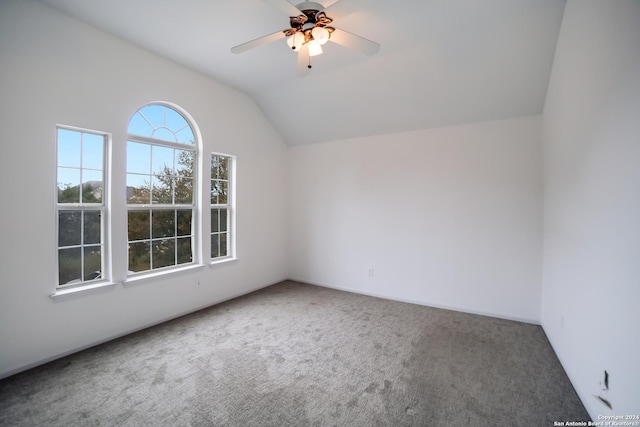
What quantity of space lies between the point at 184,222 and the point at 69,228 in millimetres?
1201

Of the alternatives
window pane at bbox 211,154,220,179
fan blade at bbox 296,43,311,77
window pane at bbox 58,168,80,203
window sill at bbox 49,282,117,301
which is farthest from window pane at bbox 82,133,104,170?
fan blade at bbox 296,43,311,77

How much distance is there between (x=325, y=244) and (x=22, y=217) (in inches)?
146

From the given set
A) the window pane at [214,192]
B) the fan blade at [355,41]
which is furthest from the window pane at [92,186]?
the fan blade at [355,41]

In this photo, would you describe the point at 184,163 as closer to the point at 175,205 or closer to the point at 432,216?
the point at 175,205

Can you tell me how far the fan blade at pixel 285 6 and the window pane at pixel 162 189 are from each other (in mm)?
2498

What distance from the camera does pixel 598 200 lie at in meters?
1.80

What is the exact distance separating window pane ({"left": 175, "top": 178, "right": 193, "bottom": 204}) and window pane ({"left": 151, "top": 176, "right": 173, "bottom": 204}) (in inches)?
3.6

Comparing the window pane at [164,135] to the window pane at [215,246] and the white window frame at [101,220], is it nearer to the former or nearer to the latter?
the white window frame at [101,220]

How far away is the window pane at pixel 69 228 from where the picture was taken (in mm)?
2664

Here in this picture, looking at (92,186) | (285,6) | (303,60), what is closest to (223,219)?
(92,186)

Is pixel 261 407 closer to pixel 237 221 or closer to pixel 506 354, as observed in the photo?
pixel 506 354

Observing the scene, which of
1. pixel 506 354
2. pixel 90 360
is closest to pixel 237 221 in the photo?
pixel 90 360

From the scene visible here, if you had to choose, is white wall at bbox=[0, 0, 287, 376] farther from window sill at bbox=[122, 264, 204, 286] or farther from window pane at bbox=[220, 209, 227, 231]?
window pane at bbox=[220, 209, 227, 231]

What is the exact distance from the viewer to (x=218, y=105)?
3.96 meters
